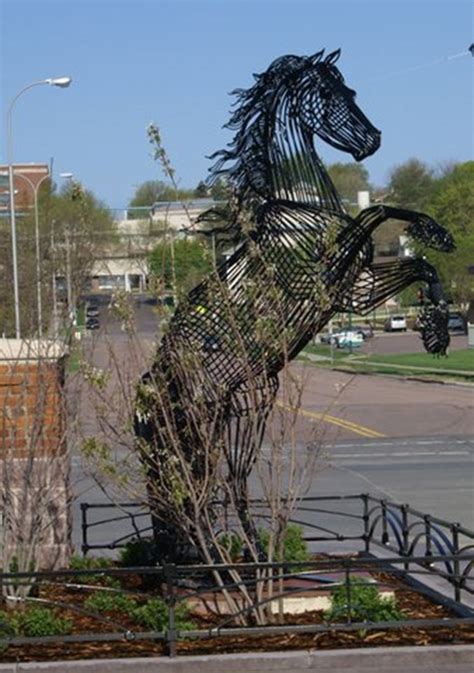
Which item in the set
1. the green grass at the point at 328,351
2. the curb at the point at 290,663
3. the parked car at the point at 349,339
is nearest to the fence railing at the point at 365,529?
the curb at the point at 290,663

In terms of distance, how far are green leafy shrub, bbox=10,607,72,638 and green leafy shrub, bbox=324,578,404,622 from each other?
5.63ft

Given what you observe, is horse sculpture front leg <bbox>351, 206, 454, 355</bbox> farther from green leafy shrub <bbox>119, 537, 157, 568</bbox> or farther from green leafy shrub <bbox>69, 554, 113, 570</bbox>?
green leafy shrub <bbox>69, 554, 113, 570</bbox>

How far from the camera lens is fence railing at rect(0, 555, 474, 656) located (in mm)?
8641

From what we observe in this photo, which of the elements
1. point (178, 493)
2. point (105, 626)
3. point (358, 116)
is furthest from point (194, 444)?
point (358, 116)

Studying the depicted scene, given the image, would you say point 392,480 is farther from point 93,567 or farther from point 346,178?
point 346,178

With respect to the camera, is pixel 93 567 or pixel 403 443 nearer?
pixel 93 567

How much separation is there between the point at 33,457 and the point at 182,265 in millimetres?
2016

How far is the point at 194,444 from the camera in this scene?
32.2ft

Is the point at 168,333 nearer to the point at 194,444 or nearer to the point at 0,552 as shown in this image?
the point at 194,444

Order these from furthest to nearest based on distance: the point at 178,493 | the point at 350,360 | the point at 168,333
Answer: the point at 350,360 → the point at 168,333 → the point at 178,493

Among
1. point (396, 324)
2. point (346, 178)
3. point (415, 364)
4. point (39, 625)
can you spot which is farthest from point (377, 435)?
point (396, 324)

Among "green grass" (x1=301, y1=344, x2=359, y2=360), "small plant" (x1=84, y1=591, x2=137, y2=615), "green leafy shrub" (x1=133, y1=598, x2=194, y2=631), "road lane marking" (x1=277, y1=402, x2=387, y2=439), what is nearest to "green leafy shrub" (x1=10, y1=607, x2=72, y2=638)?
"green leafy shrub" (x1=133, y1=598, x2=194, y2=631)

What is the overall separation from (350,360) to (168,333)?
47695 millimetres

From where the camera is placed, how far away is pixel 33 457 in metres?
10.1
